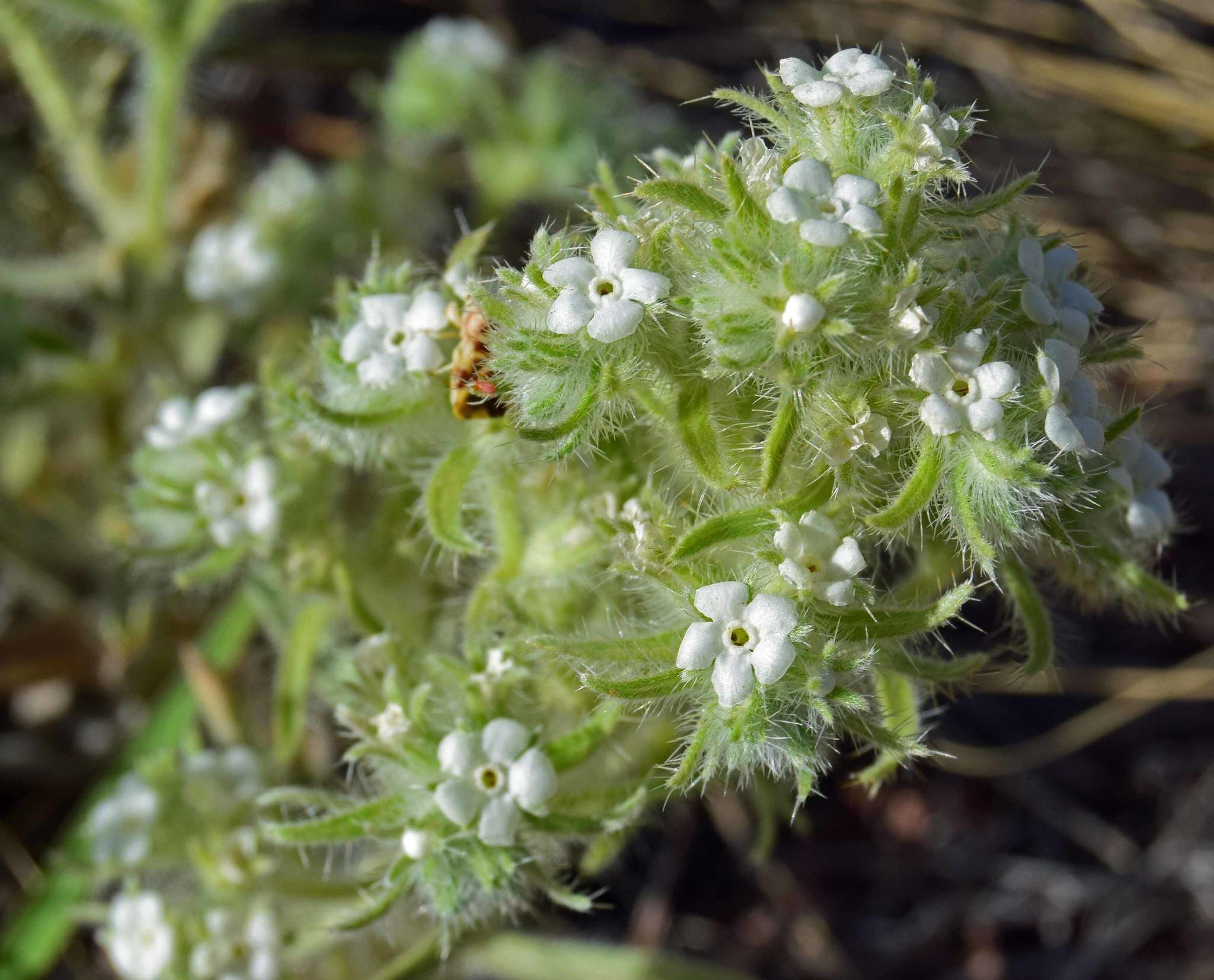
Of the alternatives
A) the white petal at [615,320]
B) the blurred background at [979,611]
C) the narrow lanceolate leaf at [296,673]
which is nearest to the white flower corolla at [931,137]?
the white petal at [615,320]

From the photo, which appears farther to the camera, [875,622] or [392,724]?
[392,724]

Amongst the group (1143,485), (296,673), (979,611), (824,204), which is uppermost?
(824,204)

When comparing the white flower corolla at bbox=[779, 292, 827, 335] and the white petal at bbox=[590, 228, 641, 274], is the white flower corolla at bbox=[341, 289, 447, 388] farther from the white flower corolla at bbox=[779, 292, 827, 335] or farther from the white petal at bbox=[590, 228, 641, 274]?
the white flower corolla at bbox=[779, 292, 827, 335]

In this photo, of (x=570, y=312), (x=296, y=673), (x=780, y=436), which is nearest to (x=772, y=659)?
(x=780, y=436)

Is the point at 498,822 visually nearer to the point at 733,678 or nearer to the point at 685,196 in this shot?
the point at 733,678

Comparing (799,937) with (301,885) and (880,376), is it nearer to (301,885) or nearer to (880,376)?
(301,885)

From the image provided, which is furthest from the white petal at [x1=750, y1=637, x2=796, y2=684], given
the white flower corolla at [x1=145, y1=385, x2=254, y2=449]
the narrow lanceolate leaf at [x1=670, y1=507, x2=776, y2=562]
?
the white flower corolla at [x1=145, y1=385, x2=254, y2=449]
